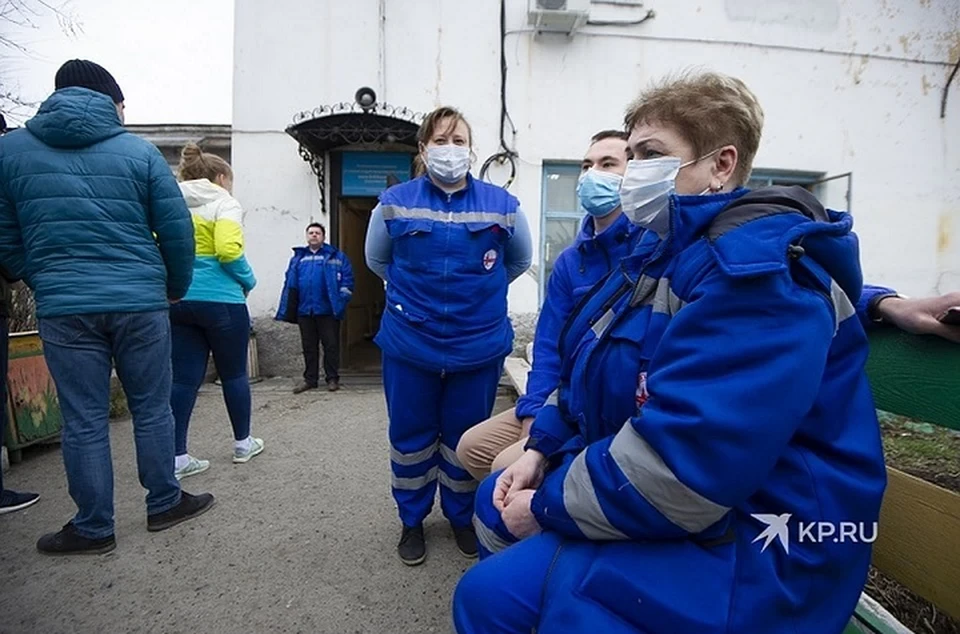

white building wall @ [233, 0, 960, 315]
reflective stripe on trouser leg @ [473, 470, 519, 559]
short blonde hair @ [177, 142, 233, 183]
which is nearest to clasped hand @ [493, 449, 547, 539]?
reflective stripe on trouser leg @ [473, 470, 519, 559]

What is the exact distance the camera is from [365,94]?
625 centimetres

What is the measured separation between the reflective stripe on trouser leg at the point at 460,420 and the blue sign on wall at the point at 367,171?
5240mm

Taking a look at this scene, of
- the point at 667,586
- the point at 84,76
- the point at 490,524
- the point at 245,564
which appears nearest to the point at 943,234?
the point at 490,524

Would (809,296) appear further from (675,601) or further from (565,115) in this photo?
(565,115)

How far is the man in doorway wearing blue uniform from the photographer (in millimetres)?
5883

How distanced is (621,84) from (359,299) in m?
5.67

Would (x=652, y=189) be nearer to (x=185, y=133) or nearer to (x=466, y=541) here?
(x=466, y=541)

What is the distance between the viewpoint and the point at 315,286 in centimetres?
588

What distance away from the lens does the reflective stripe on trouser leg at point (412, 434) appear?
2.31 m

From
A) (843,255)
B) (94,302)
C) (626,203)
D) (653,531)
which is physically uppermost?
(626,203)

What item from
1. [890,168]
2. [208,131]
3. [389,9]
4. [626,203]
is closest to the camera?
[626,203]

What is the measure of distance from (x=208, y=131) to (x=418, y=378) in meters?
8.55

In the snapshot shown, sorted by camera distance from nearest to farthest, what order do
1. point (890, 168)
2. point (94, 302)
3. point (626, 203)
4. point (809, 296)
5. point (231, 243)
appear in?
point (809, 296) < point (626, 203) < point (94, 302) < point (231, 243) < point (890, 168)

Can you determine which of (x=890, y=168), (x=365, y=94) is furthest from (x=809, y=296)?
(x=890, y=168)
